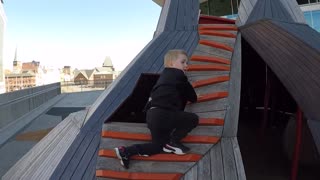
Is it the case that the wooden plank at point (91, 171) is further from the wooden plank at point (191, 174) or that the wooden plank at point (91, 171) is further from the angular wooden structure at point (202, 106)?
the wooden plank at point (191, 174)

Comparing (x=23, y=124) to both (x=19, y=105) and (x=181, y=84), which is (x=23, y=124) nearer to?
(x=19, y=105)

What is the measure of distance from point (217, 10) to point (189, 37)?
1295 inches

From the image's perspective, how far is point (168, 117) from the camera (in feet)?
→ 12.6

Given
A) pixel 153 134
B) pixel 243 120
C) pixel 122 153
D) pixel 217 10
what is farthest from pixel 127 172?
pixel 217 10

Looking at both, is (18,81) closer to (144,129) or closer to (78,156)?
(78,156)

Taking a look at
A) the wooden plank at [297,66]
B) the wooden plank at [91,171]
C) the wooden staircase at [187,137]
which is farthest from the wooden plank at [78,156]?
the wooden plank at [297,66]

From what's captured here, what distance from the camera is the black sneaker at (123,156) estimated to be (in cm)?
393

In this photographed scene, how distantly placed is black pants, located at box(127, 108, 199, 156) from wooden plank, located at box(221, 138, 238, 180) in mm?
588

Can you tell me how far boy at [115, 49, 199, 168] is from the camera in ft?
12.6

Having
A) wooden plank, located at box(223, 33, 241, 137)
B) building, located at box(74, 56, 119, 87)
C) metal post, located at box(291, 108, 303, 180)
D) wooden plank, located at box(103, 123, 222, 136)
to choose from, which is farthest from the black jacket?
building, located at box(74, 56, 119, 87)

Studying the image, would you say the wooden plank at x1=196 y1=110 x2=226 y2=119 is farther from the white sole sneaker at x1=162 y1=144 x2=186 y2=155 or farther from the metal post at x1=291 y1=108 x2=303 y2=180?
the metal post at x1=291 y1=108 x2=303 y2=180

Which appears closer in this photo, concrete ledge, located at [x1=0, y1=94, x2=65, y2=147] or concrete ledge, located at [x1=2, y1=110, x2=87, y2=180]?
concrete ledge, located at [x1=2, y1=110, x2=87, y2=180]

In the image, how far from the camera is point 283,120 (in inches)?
430

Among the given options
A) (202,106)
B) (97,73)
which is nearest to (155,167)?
(202,106)
